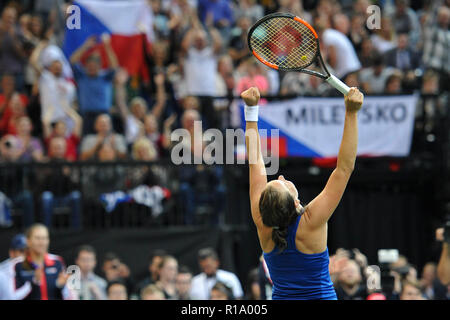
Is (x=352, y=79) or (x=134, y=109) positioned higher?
(x=352, y=79)

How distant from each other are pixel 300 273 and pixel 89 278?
544 cm

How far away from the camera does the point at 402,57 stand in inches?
504

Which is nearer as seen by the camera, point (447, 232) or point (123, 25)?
point (447, 232)

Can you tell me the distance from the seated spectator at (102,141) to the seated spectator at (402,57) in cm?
430

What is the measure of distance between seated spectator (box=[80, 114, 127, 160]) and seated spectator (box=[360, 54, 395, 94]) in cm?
351

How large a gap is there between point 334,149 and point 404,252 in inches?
70.3

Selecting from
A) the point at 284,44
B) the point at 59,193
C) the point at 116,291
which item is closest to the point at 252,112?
the point at 284,44

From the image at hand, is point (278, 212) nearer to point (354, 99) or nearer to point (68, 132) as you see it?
point (354, 99)

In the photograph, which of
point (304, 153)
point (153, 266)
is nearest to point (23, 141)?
point (153, 266)

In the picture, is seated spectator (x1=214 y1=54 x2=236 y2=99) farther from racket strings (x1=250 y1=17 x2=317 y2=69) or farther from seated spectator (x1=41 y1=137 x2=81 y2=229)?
racket strings (x1=250 y1=17 x2=317 y2=69)

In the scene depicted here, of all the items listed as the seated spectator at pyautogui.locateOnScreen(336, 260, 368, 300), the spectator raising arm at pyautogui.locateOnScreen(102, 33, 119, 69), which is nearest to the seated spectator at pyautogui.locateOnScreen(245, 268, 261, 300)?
the seated spectator at pyautogui.locateOnScreen(336, 260, 368, 300)

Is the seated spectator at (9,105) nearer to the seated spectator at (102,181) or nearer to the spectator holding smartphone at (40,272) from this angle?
the seated spectator at (102,181)

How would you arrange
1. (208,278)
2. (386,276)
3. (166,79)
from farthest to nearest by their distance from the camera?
(166,79), (208,278), (386,276)
